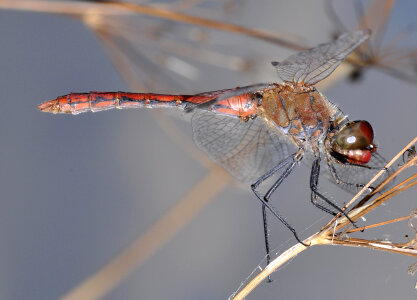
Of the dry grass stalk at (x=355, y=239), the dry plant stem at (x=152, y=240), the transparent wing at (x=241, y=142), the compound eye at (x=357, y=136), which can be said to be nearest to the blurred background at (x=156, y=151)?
the dry plant stem at (x=152, y=240)

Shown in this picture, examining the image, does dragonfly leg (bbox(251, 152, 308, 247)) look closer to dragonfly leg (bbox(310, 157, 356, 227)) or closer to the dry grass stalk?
dragonfly leg (bbox(310, 157, 356, 227))

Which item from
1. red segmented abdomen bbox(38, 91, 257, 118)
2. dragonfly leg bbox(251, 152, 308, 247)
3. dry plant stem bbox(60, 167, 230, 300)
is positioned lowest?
dragonfly leg bbox(251, 152, 308, 247)

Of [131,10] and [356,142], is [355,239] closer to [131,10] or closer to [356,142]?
[356,142]

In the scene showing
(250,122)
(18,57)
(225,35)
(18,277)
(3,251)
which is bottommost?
(250,122)

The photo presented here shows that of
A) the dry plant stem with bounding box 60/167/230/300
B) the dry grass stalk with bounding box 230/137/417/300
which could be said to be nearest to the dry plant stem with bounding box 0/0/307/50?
the dry plant stem with bounding box 60/167/230/300

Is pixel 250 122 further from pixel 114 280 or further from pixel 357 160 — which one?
pixel 114 280

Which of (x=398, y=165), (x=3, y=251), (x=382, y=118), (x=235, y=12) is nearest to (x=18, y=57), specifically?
(x=3, y=251)
